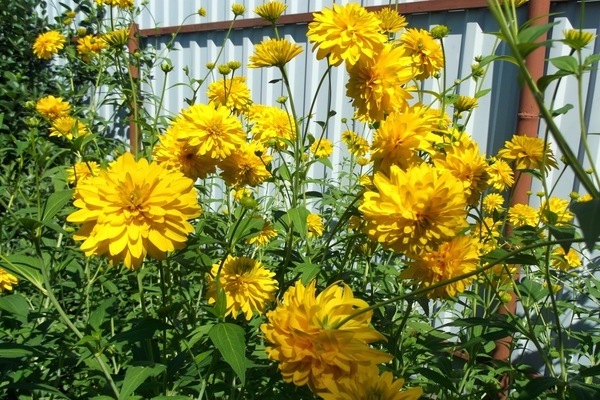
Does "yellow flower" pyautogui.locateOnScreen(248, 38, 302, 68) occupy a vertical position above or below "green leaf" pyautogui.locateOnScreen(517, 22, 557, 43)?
above

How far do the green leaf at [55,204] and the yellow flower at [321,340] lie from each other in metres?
0.56

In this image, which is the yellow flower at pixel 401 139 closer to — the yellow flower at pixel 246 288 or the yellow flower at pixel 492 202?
the yellow flower at pixel 246 288

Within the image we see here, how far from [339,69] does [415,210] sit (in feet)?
8.07

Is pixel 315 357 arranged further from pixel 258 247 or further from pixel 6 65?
pixel 6 65

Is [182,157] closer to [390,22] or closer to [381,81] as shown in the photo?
[381,81]

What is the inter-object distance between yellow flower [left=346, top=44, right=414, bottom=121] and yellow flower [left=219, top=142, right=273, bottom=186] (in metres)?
0.35

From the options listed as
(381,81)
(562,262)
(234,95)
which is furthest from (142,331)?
(562,262)

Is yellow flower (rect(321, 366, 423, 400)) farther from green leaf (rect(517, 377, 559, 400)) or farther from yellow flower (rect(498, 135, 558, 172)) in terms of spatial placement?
yellow flower (rect(498, 135, 558, 172))

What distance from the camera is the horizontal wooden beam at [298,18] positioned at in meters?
2.61

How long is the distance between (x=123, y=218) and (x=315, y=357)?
15.3 inches

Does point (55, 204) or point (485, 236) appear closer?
point (55, 204)

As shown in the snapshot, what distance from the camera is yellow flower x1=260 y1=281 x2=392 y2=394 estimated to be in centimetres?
71

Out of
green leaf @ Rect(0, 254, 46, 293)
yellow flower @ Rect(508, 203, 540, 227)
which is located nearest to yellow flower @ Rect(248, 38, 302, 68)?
green leaf @ Rect(0, 254, 46, 293)

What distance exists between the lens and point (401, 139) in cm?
96
